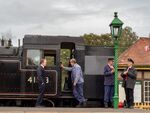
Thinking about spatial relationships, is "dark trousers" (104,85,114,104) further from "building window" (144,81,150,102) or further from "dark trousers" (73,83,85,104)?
"building window" (144,81,150,102)

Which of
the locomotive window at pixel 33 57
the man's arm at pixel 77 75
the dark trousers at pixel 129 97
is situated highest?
the locomotive window at pixel 33 57

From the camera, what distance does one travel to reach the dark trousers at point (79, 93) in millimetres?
18234

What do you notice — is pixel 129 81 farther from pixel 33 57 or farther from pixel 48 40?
pixel 33 57

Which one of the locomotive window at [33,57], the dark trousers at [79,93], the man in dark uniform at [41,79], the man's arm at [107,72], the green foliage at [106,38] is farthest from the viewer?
the green foliage at [106,38]

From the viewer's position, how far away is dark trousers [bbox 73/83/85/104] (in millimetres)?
18234

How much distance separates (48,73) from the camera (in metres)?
18.6

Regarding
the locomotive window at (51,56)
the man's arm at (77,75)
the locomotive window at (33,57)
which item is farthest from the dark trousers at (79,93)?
the locomotive window at (33,57)

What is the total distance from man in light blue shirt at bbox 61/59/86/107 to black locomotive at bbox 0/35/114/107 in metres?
0.51

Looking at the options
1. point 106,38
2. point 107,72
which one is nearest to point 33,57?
point 107,72

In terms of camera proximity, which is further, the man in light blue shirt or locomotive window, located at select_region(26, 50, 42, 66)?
locomotive window, located at select_region(26, 50, 42, 66)

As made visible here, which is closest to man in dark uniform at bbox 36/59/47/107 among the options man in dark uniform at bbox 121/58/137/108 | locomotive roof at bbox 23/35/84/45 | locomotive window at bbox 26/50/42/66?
locomotive window at bbox 26/50/42/66

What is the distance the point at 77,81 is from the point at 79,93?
49cm

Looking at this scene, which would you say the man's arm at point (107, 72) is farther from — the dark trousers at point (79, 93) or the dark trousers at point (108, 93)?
the dark trousers at point (79, 93)

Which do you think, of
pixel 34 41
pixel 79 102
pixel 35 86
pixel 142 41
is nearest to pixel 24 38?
pixel 34 41
